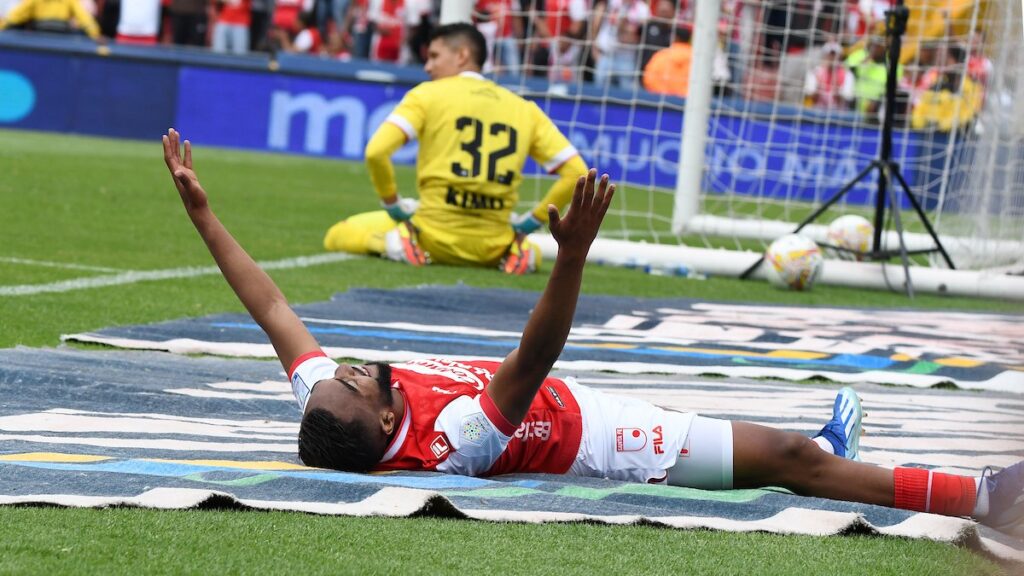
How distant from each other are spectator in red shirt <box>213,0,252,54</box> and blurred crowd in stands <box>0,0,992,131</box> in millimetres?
20

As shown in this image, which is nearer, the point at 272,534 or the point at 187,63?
the point at 272,534

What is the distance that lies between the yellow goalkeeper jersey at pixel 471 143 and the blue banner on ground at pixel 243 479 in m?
4.54

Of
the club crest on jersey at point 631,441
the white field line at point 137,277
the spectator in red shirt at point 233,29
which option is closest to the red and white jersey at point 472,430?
the club crest on jersey at point 631,441

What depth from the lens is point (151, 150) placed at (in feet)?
58.3

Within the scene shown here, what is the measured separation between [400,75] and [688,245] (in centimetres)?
849

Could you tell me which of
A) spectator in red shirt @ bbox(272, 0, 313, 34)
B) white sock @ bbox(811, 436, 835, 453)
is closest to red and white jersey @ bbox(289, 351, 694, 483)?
white sock @ bbox(811, 436, 835, 453)

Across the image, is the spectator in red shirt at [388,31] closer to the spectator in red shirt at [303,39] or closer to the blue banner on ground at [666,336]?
the spectator in red shirt at [303,39]

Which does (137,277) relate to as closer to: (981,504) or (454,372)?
(454,372)

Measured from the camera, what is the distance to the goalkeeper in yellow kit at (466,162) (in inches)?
378

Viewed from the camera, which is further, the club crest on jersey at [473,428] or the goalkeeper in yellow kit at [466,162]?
the goalkeeper in yellow kit at [466,162]

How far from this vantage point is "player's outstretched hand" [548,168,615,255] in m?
3.37

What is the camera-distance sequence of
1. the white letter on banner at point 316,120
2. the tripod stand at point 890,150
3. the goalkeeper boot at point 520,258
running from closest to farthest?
the tripod stand at point 890,150 < the goalkeeper boot at point 520,258 < the white letter on banner at point 316,120

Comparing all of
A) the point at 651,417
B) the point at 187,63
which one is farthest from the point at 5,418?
the point at 187,63

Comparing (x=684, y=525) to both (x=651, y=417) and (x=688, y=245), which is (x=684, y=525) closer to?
(x=651, y=417)
